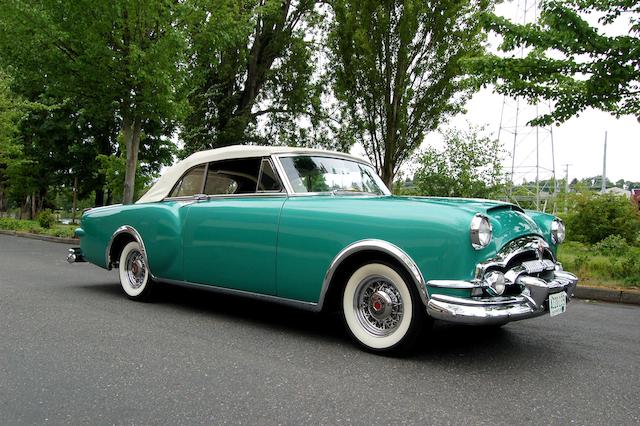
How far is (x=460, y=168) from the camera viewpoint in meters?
15.0

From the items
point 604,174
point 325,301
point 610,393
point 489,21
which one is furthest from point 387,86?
point 604,174

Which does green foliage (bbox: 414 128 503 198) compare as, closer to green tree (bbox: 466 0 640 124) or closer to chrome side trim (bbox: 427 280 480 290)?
green tree (bbox: 466 0 640 124)

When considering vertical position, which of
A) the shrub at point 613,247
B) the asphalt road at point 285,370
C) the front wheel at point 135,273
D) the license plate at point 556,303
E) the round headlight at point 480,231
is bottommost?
the asphalt road at point 285,370

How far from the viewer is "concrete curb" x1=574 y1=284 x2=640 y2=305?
6.36m

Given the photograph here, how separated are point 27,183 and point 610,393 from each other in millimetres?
31067

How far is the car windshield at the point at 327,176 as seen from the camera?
4.49 m

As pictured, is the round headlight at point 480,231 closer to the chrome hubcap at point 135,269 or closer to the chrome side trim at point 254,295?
the chrome side trim at point 254,295

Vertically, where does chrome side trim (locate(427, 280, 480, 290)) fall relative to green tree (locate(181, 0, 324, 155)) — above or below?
below

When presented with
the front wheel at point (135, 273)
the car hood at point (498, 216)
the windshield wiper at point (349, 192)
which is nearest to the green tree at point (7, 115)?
the front wheel at point (135, 273)

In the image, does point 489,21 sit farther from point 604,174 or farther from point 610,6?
point 604,174

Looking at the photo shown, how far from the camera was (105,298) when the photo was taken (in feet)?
18.5

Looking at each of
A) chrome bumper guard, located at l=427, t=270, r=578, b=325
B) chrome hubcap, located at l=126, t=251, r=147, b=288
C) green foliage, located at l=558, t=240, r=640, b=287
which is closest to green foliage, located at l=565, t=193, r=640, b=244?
green foliage, located at l=558, t=240, r=640, b=287

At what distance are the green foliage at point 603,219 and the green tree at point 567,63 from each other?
4239 mm

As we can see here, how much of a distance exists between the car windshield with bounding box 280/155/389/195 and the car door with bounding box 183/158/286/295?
17cm
